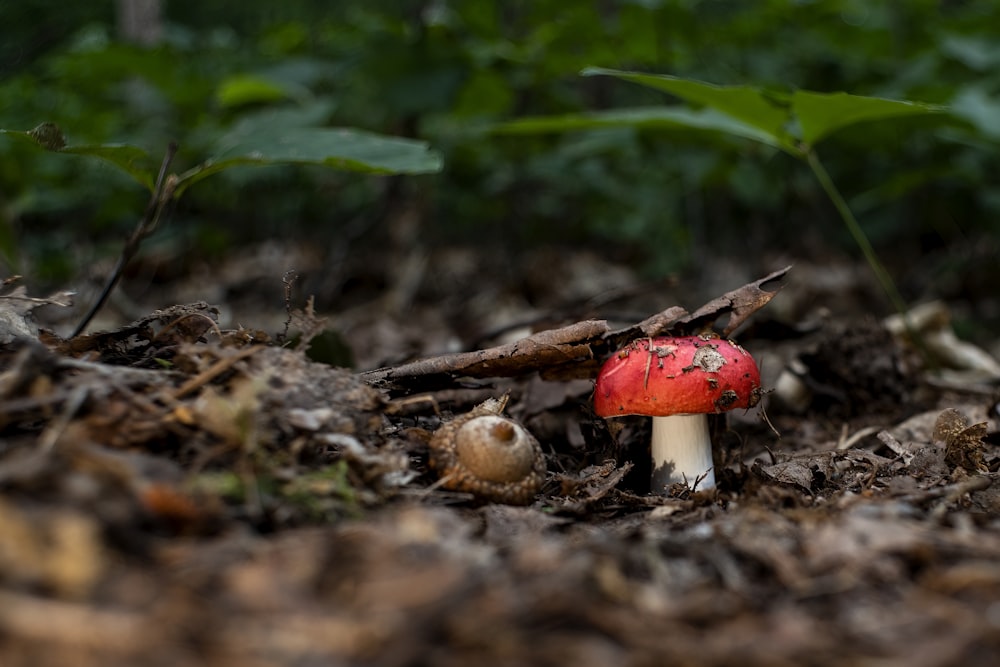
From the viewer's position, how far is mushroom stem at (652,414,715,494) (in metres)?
2.07

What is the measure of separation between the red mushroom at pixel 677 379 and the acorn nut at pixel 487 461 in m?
0.36

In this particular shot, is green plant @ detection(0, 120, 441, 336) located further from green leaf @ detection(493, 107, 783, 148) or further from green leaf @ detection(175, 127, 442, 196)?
green leaf @ detection(493, 107, 783, 148)

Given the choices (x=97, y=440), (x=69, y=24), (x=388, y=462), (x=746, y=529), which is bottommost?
(x=746, y=529)

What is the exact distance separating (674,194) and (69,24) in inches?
167

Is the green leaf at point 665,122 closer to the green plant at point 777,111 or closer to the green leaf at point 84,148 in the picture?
the green plant at point 777,111

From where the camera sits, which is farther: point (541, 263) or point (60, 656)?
point (541, 263)

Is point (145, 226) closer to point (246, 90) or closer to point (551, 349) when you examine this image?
point (551, 349)

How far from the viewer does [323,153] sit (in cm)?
230

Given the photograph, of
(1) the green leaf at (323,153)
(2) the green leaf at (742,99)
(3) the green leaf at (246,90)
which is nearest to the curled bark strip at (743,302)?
(2) the green leaf at (742,99)

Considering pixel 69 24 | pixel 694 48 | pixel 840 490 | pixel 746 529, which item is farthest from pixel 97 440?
pixel 694 48

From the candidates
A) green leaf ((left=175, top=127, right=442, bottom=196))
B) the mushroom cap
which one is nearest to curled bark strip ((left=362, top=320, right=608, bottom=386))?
the mushroom cap

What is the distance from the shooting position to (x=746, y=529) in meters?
1.30

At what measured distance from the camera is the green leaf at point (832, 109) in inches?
96.5

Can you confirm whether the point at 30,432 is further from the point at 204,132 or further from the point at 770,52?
the point at 770,52
